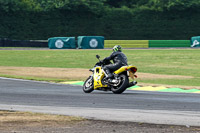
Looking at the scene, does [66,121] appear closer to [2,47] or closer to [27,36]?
[2,47]

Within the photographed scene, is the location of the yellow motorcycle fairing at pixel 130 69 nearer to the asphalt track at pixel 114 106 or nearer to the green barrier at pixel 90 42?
the asphalt track at pixel 114 106

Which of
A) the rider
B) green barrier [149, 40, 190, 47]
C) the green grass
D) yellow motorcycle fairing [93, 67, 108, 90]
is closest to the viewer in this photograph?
the rider

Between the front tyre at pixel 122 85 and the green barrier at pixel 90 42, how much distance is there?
3770 cm

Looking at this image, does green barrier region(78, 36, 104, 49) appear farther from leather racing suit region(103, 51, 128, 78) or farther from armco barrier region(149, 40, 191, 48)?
leather racing suit region(103, 51, 128, 78)

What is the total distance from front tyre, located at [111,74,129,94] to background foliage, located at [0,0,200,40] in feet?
166

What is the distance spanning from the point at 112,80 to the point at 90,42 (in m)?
38.0

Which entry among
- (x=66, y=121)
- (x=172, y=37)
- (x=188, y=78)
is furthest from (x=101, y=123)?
(x=172, y=37)

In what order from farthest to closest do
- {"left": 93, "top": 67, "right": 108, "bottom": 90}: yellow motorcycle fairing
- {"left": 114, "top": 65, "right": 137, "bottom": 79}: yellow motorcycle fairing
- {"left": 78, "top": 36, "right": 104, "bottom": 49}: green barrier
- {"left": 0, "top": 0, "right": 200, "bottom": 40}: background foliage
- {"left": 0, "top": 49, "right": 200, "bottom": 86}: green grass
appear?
1. {"left": 0, "top": 0, "right": 200, "bottom": 40}: background foliage
2. {"left": 78, "top": 36, "right": 104, "bottom": 49}: green barrier
3. {"left": 0, "top": 49, "right": 200, "bottom": 86}: green grass
4. {"left": 93, "top": 67, "right": 108, "bottom": 90}: yellow motorcycle fairing
5. {"left": 114, "top": 65, "right": 137, "bottom": 79}: yellow motorcycle fairing

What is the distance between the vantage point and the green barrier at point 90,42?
5362 cm

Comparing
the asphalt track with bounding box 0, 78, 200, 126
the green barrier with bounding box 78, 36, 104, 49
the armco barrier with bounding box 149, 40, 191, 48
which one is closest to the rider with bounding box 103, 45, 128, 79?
the asphalt track with bounding box 0, 78, 200, 126

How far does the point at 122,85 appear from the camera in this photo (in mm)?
15719

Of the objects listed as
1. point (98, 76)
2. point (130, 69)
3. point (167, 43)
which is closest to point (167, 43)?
point (167, 43)

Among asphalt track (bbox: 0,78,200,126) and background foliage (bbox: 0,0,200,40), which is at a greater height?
background foliage (bbox: 0,0,200,40)

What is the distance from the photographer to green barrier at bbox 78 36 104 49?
176 ft
